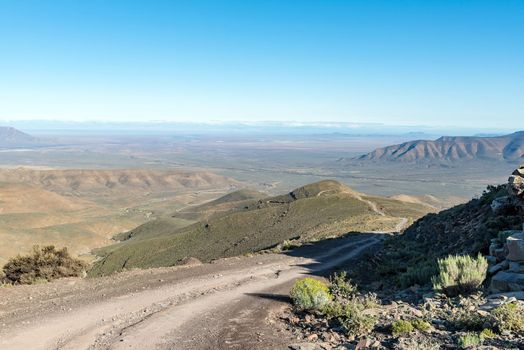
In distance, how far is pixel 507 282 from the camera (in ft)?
40.4

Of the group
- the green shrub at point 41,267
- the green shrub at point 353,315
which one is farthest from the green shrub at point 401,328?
the green shrub at point 41,267

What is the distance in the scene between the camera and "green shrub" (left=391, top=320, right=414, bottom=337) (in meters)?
9.90

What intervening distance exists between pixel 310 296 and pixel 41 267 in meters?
16.7

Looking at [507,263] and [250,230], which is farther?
[250,230]

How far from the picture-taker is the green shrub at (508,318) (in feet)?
30.6

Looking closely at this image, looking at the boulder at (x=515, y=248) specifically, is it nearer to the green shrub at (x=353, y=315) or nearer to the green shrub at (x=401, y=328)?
the green shrub at (x=353, y=315)

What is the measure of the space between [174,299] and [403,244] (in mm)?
15157

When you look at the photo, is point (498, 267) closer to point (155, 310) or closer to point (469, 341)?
point (469, 341)

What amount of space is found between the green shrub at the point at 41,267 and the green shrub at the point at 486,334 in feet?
66.5

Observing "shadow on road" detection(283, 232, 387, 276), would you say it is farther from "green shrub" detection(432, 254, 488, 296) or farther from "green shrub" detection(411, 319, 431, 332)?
"green shrub" detection(411, 319, 431, 332)

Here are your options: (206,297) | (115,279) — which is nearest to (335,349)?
(206,297)

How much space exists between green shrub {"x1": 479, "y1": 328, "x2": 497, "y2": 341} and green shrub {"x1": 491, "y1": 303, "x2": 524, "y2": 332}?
241 millimetres

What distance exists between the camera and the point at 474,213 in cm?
2275

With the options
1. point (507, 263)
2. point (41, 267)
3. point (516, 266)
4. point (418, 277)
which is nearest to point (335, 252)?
point (418, 277)
